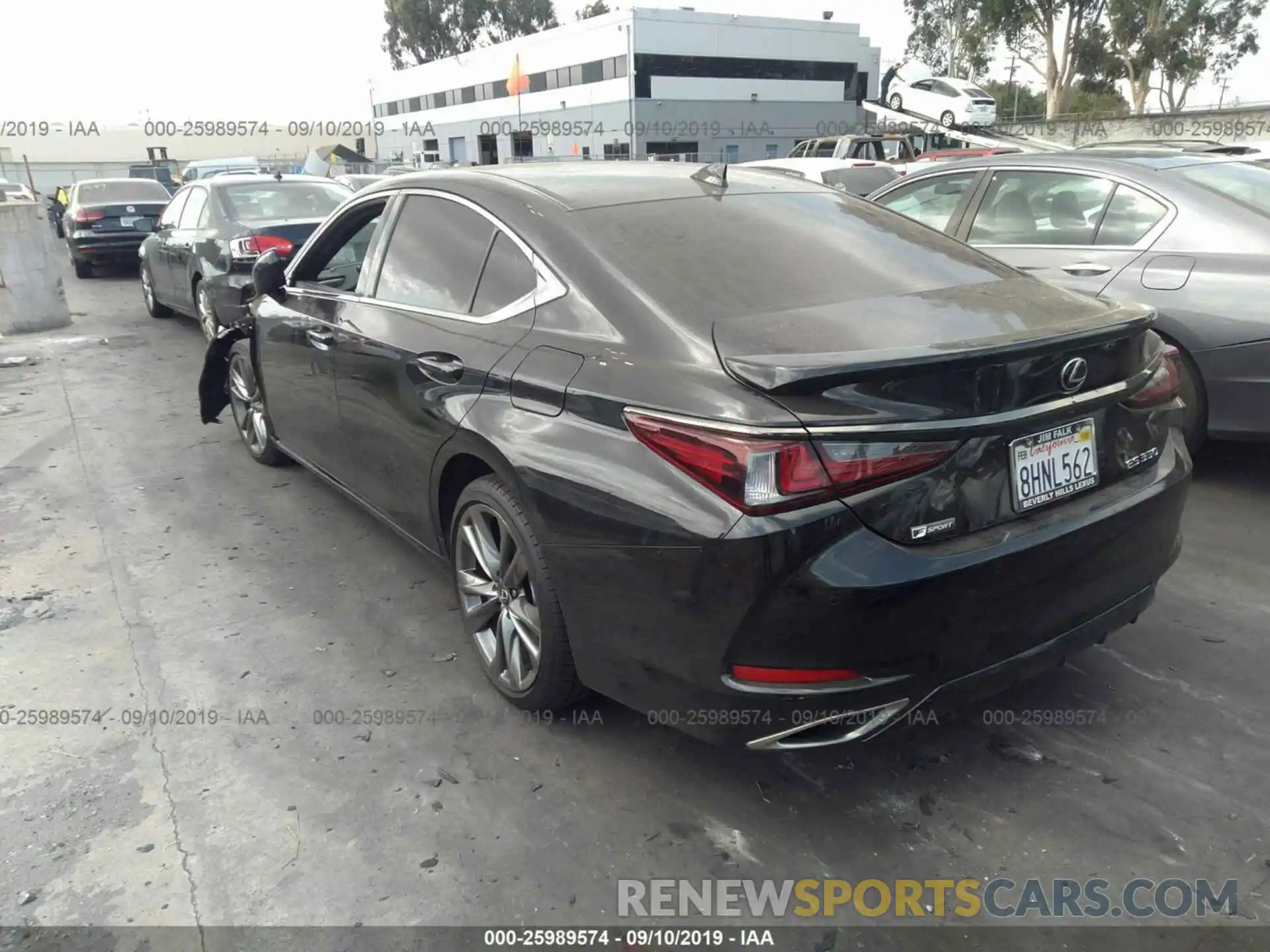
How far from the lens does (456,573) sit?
3312mm

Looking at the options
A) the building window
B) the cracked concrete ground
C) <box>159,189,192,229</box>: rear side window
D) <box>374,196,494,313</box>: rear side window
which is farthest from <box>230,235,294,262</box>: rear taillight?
the building window

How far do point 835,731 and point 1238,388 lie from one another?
10.8 ft

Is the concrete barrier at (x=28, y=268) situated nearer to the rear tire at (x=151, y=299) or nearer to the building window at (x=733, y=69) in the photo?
the rear tire at (x=151, y=299)

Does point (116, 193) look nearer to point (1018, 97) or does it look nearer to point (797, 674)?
point (797, 674)

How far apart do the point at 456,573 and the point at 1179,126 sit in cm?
2941

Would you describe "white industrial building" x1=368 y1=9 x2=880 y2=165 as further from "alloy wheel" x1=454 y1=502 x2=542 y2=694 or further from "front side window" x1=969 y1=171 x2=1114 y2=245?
"alloy wheel" x1=454 y1=502 x2=542 y2=694

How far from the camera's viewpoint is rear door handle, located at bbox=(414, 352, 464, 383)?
3.08 metres

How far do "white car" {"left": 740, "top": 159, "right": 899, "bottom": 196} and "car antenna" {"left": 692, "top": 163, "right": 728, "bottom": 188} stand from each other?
0.88 ft

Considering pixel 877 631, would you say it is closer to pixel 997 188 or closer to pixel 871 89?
pixel 997 188

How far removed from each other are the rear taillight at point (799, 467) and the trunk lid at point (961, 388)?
2cm

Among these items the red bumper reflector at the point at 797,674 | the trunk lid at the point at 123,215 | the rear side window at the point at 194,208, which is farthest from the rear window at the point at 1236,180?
the trunk lid at the point at 123,215

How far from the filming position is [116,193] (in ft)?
52.7

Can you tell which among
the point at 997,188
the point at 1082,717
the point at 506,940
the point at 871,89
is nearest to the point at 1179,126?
the point at 997,188

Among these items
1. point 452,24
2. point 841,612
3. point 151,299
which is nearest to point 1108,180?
point 841,612
